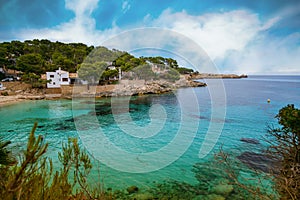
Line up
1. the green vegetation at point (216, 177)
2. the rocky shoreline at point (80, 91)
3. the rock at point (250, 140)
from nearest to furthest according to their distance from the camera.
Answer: the green vegetation at point (216, 177) → the rock at point (250, 140) → the rocky shoreline at point (80, 91)

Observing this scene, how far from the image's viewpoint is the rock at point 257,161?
9.28m

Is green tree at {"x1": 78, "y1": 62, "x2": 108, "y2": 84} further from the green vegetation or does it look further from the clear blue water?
the green vegetation

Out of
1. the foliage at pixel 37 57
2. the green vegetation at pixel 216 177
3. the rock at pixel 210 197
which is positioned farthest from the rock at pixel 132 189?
the foliage at pixel 37 57

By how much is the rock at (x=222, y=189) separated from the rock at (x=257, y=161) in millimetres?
2786

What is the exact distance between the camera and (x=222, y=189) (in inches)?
285

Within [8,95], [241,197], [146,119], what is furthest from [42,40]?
[241,197]

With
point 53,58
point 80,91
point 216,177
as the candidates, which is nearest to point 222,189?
point 216,177

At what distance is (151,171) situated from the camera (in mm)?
9172

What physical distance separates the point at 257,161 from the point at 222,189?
4.02m

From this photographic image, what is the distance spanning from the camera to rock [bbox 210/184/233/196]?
23.2 ft

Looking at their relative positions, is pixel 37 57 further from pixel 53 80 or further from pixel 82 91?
pixel 82 91

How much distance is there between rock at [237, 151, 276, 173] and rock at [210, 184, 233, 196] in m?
2.79

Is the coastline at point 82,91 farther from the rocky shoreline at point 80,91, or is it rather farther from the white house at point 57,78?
the white house at point 57,78

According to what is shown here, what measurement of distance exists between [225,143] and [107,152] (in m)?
8.14
